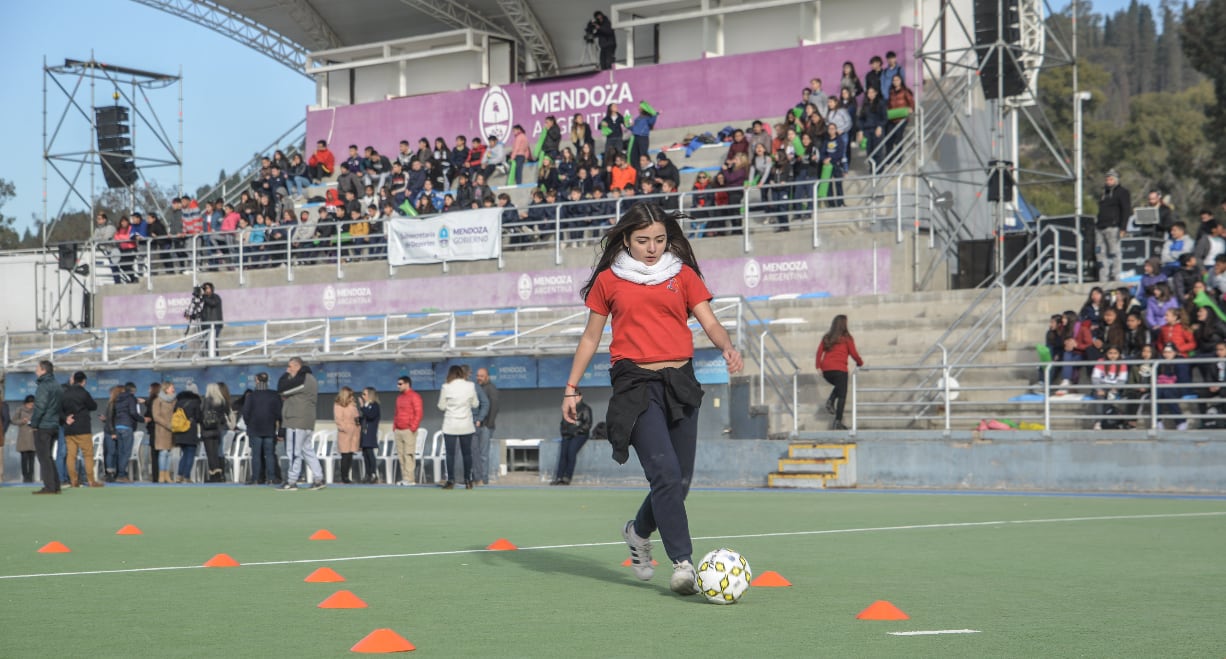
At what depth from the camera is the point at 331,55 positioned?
4384 cm

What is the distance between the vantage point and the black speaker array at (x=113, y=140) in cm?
4300

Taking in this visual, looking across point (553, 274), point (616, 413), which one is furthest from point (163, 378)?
point (616, 413)

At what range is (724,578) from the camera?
7.32m

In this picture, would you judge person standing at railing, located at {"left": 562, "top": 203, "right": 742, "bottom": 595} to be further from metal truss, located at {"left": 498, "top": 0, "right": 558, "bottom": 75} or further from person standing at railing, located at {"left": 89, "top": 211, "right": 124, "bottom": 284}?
metal truss, located at {"left": 498, "top": 0, "right": 558, "bottom": 75}

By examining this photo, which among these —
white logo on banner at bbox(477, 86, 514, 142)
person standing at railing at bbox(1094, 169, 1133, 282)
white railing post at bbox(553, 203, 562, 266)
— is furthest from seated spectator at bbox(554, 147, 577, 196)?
person standing at railing at bbox(1094, 169, 1133, 282)

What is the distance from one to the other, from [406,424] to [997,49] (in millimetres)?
12434

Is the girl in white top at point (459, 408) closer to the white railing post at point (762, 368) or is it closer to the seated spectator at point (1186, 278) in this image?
the white railing post at point (762, 368)

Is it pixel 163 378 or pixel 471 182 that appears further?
pixel 471 182

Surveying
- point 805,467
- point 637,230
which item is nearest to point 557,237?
point 805,467

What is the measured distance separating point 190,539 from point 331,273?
Result: 21.5 m

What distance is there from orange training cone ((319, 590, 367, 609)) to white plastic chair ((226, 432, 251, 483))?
780 inches

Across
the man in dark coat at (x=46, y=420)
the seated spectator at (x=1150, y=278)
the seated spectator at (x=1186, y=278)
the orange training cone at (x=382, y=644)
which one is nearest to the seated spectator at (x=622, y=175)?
the seated spectator at (x=1150, y=278)

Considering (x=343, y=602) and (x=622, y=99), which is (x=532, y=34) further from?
(x=343, y=602)

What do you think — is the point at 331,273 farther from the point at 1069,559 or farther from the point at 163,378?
the point at 1069,559
